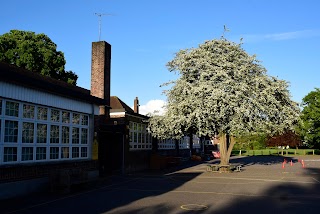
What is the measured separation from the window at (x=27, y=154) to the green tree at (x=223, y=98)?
465 inches

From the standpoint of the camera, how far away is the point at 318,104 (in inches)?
2485

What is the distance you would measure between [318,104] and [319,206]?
56.6 metres

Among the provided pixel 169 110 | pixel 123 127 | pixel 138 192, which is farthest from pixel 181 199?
pixel 169 110

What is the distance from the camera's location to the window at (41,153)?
1543cm

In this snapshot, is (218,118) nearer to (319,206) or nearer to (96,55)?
(96,55)

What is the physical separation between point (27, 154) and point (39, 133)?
3.81 feet

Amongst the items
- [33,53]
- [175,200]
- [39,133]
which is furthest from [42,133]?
[33,53]

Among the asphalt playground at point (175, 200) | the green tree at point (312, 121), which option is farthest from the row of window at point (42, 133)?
the green tree at point (312, 121)

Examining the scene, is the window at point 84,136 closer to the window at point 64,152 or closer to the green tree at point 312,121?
the window at point 64,152

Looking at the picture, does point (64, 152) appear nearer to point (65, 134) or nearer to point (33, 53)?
point (65, 134)

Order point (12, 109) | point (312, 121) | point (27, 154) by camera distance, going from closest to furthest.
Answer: point (12, 109)
point (27, 154)
point (312, 121)

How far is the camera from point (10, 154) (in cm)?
1381

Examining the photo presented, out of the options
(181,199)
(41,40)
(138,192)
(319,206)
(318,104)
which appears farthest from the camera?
(318,104)

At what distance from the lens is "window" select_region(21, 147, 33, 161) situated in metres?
14.5
